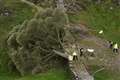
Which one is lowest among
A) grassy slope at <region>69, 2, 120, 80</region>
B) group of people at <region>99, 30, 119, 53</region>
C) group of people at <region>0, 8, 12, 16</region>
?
Result: group of people at <region>99, 30, 119, 53</region>

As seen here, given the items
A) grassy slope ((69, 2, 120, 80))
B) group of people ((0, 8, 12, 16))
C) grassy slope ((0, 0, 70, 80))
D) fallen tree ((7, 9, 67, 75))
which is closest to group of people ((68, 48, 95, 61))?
grassy slope ((0, 0, 70, 80))

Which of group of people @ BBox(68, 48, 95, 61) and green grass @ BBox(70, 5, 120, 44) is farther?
green grass @ BBox(70, 5, 120, 44)

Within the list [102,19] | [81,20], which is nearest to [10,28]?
[81,20]

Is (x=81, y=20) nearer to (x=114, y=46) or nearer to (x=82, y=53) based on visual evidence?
(x=114, y=46)

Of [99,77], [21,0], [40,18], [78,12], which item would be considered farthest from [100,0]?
[99,77]

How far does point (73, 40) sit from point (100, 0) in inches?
459

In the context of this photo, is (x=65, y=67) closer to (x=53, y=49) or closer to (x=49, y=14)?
(x=53, y=49)

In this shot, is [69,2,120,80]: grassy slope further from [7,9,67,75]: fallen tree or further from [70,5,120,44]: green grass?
[7,9,67,75]: fallen tree

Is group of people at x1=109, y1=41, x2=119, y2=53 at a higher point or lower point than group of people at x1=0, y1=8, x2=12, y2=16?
lower

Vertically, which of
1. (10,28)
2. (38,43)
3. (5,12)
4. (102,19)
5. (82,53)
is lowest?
(82,53)

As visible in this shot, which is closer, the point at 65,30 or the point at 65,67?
the point at 65,67

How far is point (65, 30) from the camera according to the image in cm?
3950

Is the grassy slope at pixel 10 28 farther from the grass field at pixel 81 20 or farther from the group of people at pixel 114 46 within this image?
the group of people at pixel 114 46

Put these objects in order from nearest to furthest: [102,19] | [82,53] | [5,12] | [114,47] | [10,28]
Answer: [82,53]
[114,47]
[10,28]
[102,19]
[5,12]
